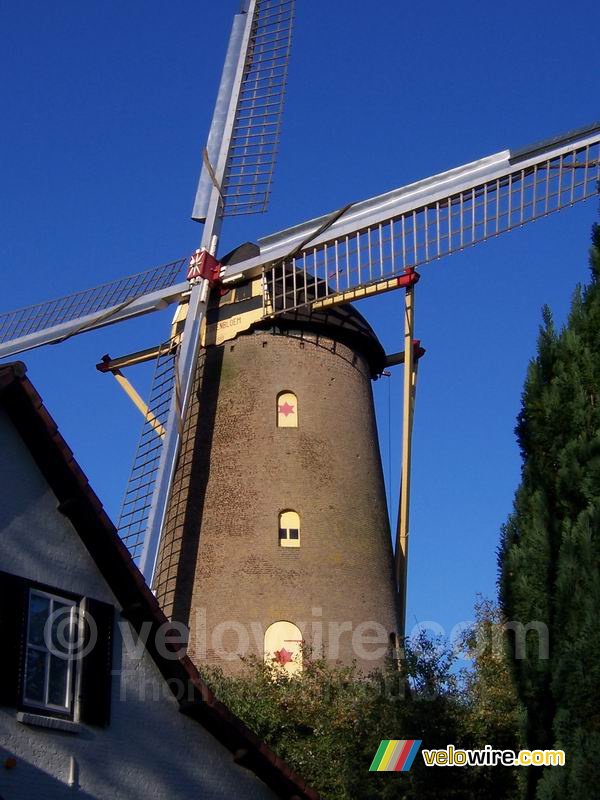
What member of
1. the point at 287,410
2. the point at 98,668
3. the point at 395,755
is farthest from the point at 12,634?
the point at 287,410

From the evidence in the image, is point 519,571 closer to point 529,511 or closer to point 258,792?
point 529,511

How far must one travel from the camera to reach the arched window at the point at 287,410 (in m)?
21.4

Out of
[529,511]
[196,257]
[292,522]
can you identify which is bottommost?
[529,511]

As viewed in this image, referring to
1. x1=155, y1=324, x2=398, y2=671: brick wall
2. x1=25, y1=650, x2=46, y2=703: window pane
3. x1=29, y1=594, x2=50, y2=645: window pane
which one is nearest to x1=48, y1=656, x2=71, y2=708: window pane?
x1=25, y1=650, x2=46, y2=703: window pane

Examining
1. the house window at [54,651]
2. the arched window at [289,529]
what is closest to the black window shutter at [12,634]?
the house window at [54,651]

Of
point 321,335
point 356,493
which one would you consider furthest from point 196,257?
point 356,493

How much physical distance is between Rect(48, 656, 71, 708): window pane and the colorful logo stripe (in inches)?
284

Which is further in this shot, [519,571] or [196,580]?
[196,580]

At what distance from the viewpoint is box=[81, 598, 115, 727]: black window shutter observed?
1056 centimetres

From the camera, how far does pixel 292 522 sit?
20.7 m

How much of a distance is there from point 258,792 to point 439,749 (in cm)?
563

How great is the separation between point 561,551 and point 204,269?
13645 mm

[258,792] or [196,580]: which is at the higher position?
[196,580]

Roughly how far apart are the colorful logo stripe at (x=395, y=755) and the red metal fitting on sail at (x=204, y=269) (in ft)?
30.6
